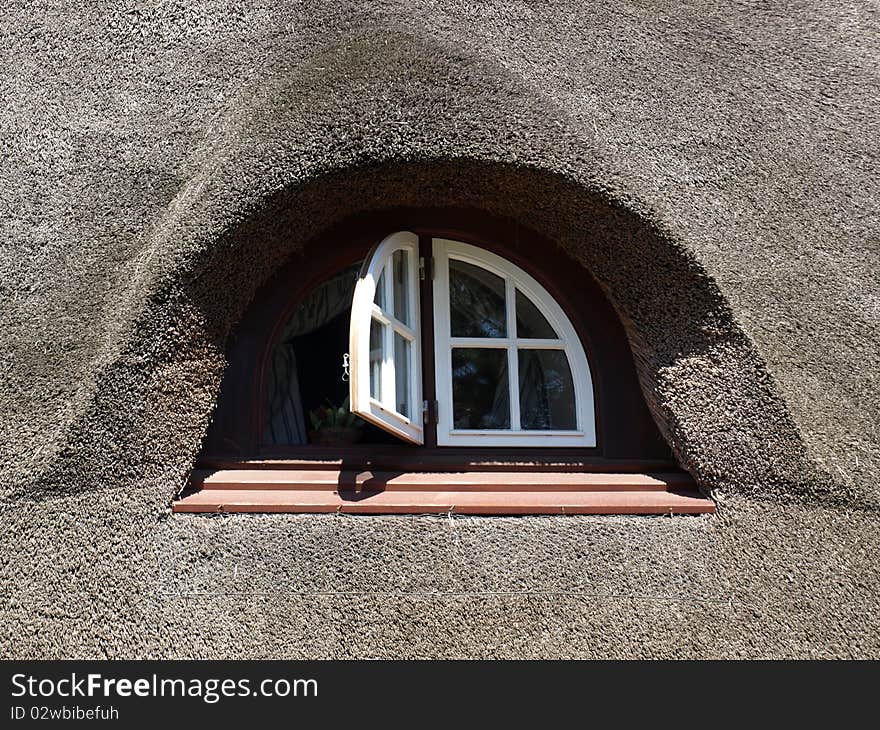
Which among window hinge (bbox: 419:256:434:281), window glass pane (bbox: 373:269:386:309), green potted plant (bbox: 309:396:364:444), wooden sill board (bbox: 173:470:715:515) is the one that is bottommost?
wooden sill board (bbox: 173:470:715:515)

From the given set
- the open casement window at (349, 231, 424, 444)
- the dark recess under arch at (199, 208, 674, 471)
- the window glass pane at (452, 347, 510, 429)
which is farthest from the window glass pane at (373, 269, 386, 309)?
the window glass pane at (452, 347, 510, 429)

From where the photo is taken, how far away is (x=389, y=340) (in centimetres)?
209

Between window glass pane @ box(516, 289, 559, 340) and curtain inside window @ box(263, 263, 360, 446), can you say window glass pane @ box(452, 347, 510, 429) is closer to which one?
window glass pane @ box(516, 289, 559, 340)

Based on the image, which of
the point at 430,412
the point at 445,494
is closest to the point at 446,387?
the point at 430,412

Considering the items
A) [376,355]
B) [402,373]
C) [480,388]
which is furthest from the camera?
[480,388]

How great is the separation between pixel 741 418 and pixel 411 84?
4.21ft

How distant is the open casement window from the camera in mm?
1873

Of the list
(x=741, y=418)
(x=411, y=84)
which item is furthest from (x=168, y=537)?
(x=741, y=418)

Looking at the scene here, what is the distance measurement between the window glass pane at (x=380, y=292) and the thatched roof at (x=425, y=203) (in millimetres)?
232

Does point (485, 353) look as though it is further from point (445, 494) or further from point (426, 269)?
point (445, 494)

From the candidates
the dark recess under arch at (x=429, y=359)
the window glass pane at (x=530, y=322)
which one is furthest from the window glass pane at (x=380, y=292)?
the window glass pane at (x=530, y=322)

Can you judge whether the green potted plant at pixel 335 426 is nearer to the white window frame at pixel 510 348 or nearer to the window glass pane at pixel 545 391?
the white window frame at pixel 510 348

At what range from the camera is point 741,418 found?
2.06 meters

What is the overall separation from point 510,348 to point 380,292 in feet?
1.44
